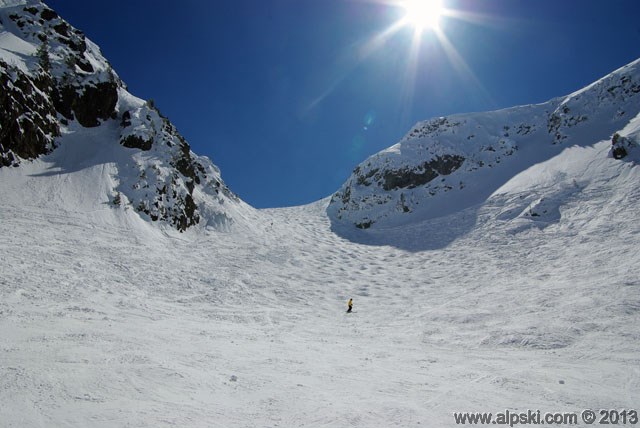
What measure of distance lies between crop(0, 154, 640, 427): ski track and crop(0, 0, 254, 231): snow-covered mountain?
6.27 feet

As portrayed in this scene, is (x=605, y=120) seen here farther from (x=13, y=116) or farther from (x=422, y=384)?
(x=13, y=116)

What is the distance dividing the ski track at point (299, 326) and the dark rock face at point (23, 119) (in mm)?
3766

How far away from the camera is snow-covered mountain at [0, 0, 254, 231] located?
26.1 metres

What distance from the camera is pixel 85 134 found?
3153 centimetres

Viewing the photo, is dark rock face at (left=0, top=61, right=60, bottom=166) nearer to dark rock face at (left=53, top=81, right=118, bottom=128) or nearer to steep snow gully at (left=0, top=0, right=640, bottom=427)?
steep snow gully at (left=0, top=0, right=640, bottom=427)

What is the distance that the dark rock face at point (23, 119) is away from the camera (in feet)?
81.9

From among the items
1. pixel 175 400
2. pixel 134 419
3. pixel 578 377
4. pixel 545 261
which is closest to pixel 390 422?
pixel 175 400

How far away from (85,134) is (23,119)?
5.24 meters

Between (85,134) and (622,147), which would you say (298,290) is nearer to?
(85,134)

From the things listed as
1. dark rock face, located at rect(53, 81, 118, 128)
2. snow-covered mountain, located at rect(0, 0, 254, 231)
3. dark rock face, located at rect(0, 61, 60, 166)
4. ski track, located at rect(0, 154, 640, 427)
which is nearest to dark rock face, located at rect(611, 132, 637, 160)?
ski track, located at rect(0, 154, 640, 427)

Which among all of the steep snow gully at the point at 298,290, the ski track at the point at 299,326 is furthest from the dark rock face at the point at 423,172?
the ski track at the point at 299,326

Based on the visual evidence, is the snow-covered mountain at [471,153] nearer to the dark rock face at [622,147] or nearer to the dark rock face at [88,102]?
the dark rock face at [622,147]

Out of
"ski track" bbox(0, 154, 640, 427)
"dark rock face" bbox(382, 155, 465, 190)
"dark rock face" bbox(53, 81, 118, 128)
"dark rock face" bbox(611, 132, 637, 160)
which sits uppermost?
"dark rock face" bbox(382, 155, 465, 190)

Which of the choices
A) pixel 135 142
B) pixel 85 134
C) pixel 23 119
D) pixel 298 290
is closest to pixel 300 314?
pixel 298 290
